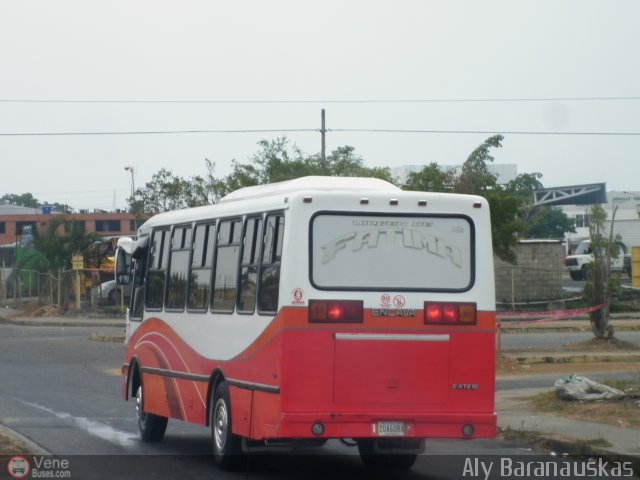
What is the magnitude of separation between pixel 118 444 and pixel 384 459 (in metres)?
3.54

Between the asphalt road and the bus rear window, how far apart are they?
2231mm

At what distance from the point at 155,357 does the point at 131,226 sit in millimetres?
94901

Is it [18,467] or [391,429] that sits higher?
[391,429]

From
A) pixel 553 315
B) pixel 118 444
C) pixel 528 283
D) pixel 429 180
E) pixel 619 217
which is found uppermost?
pixel 619 217

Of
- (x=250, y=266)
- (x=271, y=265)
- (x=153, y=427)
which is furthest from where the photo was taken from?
(x=153, y=427)

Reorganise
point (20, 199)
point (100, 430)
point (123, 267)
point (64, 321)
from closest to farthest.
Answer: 1. point (100, 430)
2. point (123, 267)
3. point (64, 321)
4. point (20, 199)

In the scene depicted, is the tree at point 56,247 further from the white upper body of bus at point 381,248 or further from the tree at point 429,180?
the white upper body of bus at point 381,248

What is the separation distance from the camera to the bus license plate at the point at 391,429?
1100 centimetres

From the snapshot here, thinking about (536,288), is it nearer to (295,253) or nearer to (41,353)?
(41,353)

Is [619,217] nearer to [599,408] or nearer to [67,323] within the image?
[67,323]

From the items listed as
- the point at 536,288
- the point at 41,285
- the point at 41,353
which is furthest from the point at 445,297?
the point at 41,285

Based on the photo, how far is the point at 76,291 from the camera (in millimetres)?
48188

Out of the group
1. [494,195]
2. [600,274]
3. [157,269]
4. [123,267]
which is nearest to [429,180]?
[494,195]

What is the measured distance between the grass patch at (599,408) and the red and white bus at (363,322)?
14.4 feet
